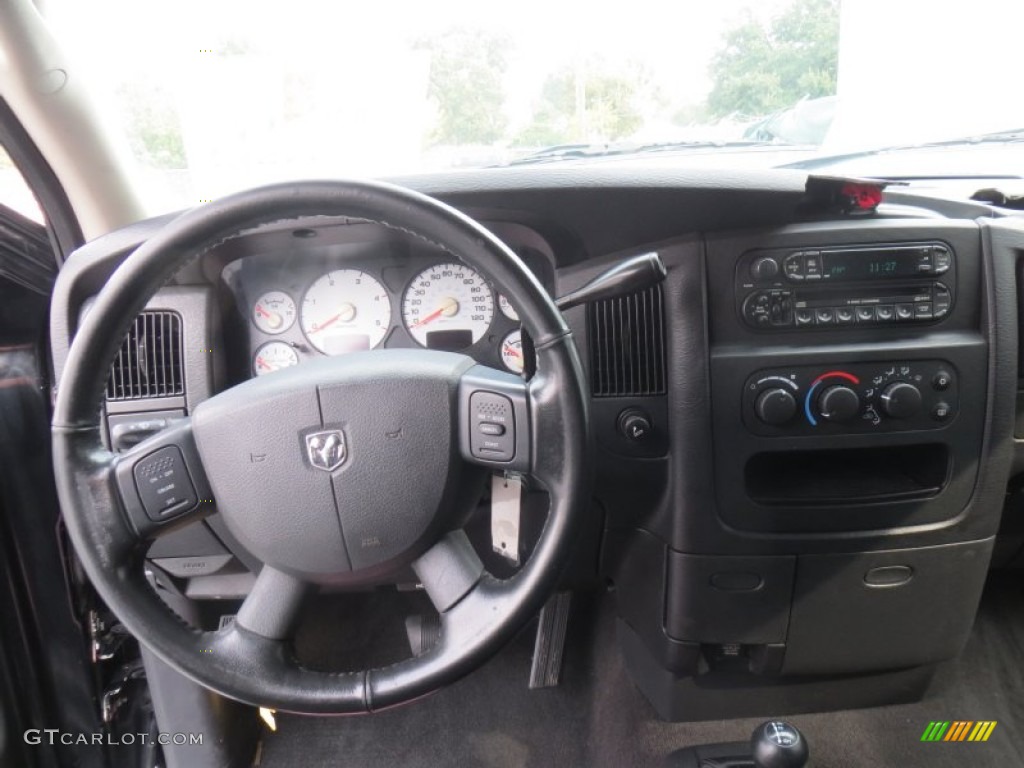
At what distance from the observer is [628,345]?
125 centimetres

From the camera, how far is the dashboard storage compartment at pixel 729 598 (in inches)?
52.6

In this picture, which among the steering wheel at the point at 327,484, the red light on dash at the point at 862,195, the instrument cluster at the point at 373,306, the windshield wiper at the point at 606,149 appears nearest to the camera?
the steering wheel at the point at 327,484

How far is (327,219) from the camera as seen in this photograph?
1135 mm

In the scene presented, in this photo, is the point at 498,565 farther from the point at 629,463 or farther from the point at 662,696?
the point at 662,696

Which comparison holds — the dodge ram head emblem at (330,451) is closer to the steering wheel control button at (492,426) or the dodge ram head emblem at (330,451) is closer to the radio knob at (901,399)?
the steering wheel control button at (492,426)

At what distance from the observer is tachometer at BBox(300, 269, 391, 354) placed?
129 centimetres

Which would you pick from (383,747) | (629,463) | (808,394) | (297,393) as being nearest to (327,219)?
(297,393)

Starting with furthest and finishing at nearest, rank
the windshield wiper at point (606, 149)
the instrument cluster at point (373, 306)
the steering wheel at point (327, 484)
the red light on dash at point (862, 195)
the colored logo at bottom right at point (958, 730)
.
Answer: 1. the windshield wiper at point (606, 149)
2. the colored logo at bottom right at point (958, 730)
3. the instrument cluster at point (373, 306)
4. the red light on dash at point (862, 195)
5. the steering wheel at point (327, 484)

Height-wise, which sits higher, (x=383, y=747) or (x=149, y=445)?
(x=149, y=445)

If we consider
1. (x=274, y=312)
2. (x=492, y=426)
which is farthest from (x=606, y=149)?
(x=492, y=426)

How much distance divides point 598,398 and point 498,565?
0.44 metres

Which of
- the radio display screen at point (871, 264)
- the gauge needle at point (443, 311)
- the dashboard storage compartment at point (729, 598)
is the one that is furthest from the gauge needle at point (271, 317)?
the radio display screen at point (871, 264)

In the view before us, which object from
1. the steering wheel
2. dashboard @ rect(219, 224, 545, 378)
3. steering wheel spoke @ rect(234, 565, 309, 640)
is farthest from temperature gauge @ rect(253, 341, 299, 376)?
steering wheel spoke @ rect(234, 565, 309, 640)

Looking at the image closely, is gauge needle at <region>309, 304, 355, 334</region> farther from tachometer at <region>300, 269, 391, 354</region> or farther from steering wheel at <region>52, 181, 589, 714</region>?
steering wheel at <region>52, 181, 589, 714</region>
